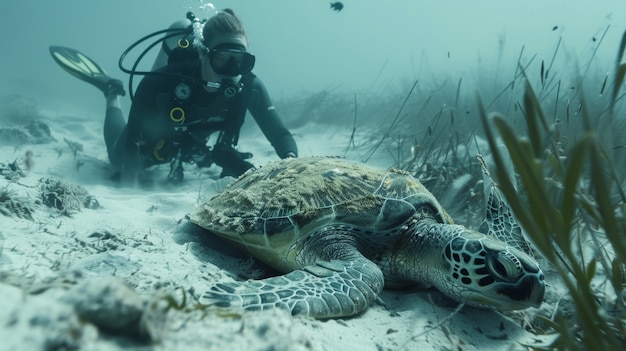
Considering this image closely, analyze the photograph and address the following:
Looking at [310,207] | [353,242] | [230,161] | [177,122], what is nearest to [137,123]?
[177,122]

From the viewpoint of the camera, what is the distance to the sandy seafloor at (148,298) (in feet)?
2.10

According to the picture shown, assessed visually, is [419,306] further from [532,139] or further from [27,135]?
[27,135]

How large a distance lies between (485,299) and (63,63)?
8513 millimetres

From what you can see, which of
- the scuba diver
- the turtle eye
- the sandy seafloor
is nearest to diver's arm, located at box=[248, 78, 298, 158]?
the scuba diver

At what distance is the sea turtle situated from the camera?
1.55 metres

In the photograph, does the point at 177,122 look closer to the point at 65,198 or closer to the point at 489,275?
the point at 65,198

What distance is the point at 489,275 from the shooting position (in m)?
1.65

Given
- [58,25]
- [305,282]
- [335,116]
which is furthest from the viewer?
[58,25]

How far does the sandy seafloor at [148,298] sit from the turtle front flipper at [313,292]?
0.05m

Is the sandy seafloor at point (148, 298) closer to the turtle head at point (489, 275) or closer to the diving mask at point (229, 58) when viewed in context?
the turtle head at point (489, 275)

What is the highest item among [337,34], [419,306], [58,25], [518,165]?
[337,34]

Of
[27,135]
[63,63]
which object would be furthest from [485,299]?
[63,63]

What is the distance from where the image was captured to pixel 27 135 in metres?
6.08

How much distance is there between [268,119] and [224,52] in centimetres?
130
